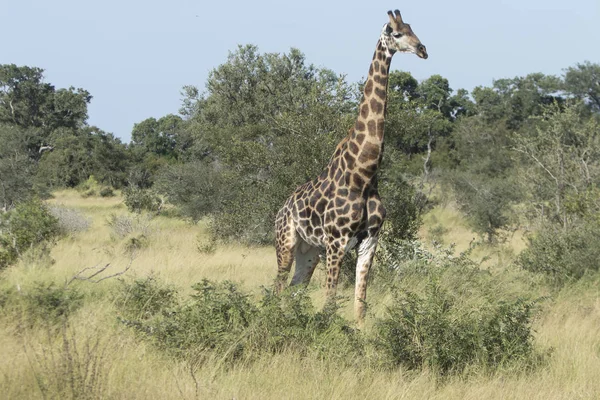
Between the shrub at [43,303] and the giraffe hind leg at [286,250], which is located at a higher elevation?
the giraffe hind leg at [286,250]

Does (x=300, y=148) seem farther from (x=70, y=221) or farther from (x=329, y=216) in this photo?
(x=70, y=221)

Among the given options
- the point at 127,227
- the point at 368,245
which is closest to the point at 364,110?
the point at 368,245

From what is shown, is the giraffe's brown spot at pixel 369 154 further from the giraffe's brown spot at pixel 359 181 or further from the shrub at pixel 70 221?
the shrub at pixel 70 221

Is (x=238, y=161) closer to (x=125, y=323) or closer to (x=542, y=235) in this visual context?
(x=542, y=235)

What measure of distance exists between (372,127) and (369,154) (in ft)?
1.25

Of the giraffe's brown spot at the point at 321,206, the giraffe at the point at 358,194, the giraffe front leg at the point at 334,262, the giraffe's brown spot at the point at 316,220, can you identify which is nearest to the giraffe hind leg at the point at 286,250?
the giraffe at the point at 358,194

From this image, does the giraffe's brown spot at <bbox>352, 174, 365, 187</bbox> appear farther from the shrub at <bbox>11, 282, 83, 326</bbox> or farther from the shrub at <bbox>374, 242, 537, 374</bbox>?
Answer: the shrub at <bbox>11, 282, 83, 326</bbox>

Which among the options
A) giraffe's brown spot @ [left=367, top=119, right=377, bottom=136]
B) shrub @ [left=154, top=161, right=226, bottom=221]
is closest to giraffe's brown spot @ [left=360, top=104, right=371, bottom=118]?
giraffe's brown spot @ [left=367, top=119, right=377, bottom=136]

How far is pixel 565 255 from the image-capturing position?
11195 mm

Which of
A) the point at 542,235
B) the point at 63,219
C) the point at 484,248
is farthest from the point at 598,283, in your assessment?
the point at 63,219

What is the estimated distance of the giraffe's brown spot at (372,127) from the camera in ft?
26.4

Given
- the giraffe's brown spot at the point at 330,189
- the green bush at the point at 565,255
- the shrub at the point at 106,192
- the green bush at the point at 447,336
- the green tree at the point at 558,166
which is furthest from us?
the shrub at the point at 106,192

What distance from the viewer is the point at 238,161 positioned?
43.3 feet

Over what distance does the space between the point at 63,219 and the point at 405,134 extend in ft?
30.8
